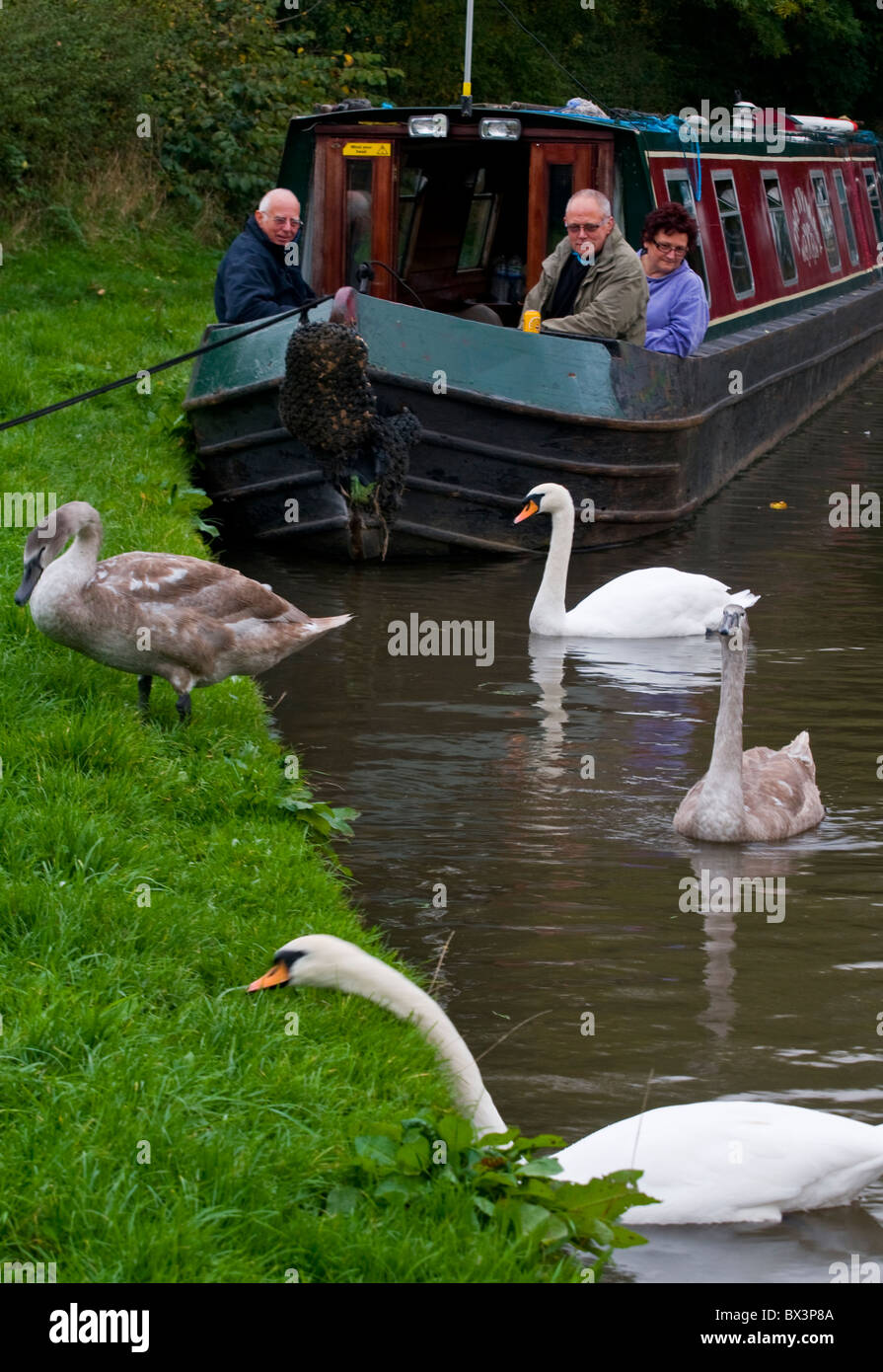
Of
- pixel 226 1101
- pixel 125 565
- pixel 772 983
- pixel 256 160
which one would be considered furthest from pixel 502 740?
pixel 256 160

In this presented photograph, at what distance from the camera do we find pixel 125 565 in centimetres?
641

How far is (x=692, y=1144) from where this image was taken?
13.0 ft

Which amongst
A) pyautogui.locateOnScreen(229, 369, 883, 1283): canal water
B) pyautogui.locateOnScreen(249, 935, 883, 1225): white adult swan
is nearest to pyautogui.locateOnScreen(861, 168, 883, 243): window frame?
pyautogui.locateOnScreen(229, 369, 883, 1283): canal water

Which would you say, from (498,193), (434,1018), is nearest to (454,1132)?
(434,1018)

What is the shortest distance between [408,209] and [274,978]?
10.1 metres

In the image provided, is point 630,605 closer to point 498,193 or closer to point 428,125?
point 428,125

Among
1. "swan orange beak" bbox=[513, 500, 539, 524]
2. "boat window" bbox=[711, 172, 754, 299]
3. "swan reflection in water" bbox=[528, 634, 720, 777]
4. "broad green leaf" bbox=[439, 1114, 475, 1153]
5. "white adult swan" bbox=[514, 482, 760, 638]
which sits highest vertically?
"boat window" bbox=[711, 172, 754, 299]

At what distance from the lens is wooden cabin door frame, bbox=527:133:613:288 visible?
1200cm

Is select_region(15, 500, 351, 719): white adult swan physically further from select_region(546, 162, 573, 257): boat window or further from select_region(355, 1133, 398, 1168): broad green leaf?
select_region(546, 162, 573, 257): boat window

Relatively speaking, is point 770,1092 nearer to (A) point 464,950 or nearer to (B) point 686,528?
(A) point 464,950

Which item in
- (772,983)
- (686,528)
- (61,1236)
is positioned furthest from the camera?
(686,528)

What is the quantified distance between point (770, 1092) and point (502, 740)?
10.9 ft

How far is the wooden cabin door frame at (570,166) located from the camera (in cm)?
1200

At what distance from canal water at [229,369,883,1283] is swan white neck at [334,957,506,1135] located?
1.32 feet
